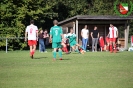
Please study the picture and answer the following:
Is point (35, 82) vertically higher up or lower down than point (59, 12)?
lower down

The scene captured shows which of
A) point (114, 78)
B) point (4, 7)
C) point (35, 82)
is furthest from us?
point (4, 7)

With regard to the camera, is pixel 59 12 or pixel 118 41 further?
pixel 59 12

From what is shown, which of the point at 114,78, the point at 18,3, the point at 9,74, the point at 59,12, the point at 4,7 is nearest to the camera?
the point at 114,78

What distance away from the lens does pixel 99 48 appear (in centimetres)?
3756

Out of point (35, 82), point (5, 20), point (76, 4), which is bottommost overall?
point (35, 82)

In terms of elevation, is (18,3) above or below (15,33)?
above

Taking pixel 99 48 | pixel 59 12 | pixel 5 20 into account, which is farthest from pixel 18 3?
pixel 59 12

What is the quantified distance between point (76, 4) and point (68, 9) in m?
2.38

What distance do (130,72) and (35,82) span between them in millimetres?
3907

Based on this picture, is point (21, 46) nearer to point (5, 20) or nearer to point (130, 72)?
point (5, 20)

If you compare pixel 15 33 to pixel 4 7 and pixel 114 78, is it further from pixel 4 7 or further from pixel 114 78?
pixel 114 78

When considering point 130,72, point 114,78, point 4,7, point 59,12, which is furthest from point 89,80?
point 59,12

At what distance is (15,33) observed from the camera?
37.1 m

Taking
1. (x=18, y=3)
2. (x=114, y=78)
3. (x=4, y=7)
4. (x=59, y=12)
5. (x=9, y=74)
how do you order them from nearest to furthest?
(x=114, y=78) → (x=9, y=74) → (x=4, y=7) → (x=18, y=3) → (x=59, y=12)
